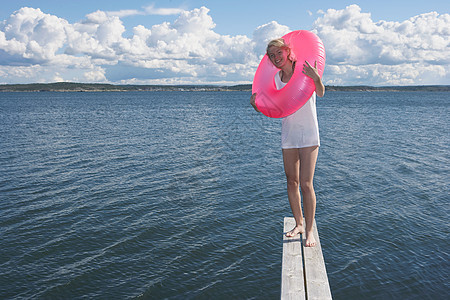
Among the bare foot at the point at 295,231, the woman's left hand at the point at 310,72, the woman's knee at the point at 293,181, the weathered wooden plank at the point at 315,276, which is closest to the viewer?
the weathered wooden plank at the point at 315,276

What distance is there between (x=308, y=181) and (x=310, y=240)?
71 cm

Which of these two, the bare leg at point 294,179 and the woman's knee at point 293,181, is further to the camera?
the woman's knee at point 293,181

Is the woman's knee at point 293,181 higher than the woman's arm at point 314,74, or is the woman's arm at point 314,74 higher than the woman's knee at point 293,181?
the woman's arm at point 314,74

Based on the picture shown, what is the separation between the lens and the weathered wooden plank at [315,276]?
331cm

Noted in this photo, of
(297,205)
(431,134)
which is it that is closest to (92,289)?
(297,205)

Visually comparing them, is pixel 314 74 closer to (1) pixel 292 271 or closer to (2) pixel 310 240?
(2) pixel 310 240

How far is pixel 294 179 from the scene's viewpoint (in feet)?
14.1

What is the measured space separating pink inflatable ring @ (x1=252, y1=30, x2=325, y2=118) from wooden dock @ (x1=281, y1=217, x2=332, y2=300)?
153 centimetres

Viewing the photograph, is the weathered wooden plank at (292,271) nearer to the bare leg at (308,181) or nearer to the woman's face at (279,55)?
the bare leg at (308,181)

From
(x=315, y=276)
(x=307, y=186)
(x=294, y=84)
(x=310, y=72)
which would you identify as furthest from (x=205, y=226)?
(x=310, y=72)

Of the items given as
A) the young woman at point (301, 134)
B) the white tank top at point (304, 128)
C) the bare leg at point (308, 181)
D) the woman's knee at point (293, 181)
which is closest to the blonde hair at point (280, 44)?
the young woman at point (301, 134)

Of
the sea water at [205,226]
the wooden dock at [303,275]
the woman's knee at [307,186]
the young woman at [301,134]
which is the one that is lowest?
the sea water at [205,226]

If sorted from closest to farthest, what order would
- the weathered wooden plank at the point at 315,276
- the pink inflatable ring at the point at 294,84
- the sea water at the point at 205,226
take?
the weathered wooden plank at the point at 315,276, the pink inflatable ring at the point at 294,84, the sea water at the point at 205,226

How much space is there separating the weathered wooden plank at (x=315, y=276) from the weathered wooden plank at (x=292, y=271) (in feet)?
0.19
